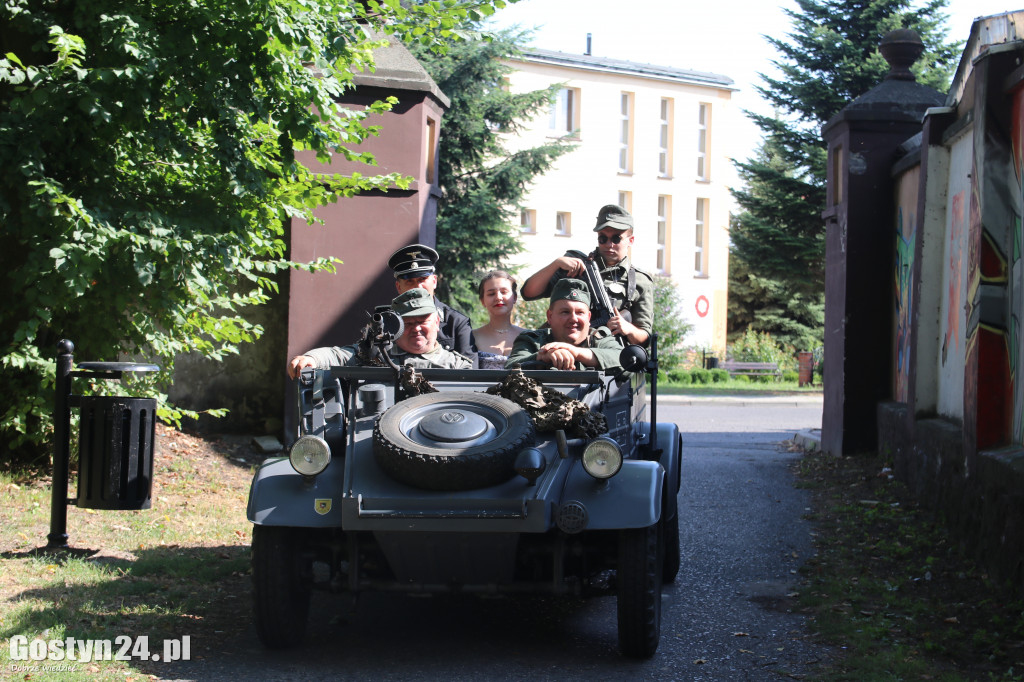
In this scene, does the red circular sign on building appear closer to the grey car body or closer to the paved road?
the paved road

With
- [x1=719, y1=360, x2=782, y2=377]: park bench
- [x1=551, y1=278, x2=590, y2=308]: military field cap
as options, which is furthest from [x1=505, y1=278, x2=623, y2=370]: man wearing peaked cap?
[x1=719, y1=360, x2=782, y2=377]: park bench

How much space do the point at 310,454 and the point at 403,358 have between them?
1.13 metres

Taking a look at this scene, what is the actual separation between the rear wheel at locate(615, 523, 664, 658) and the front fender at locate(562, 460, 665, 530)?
10 cm

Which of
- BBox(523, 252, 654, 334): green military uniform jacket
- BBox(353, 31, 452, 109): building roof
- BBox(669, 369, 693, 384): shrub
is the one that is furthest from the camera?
BBox(669, 369, 693, 384): shrub

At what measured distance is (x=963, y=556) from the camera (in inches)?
271

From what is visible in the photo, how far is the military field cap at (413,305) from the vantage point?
6203mm

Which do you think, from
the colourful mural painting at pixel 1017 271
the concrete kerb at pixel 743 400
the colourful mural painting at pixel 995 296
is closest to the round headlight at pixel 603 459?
the colourful mural painting at pixel 1017 271

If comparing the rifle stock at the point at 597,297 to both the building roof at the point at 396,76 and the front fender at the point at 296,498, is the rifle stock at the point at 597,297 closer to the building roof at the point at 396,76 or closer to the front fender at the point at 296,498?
the front fender at the point at 296,498

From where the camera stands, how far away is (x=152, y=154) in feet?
26.8

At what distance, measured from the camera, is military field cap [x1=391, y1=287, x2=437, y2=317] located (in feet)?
20.4

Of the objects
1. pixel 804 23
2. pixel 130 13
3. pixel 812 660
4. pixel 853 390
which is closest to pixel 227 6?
pixel 130 13

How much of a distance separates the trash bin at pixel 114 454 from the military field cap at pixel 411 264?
177cm

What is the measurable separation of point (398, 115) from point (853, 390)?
536 cm

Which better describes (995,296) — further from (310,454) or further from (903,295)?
(310,454)
